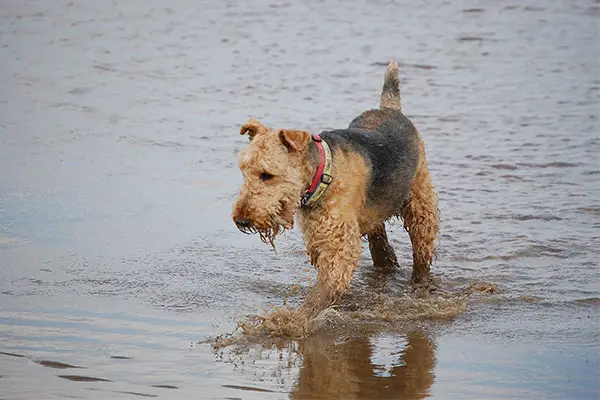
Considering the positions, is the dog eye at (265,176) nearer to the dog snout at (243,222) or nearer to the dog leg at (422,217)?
the dog snout at (243,222)

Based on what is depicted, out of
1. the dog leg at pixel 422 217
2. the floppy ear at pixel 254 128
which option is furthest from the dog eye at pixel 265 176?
the dog leg at pixel 422 217

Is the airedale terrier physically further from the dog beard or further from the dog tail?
the dog tail

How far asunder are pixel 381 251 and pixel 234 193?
2.02 m

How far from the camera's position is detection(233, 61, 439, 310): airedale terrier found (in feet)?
17.6

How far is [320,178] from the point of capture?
5629mm

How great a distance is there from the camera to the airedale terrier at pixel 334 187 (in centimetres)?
535

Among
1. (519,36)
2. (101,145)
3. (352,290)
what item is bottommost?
(352,290)

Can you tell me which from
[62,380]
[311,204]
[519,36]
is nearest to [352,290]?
[311,204]

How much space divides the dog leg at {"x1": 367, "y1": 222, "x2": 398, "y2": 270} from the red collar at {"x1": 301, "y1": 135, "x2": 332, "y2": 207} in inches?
64.1

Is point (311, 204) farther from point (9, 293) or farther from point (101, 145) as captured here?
point (101, 145)

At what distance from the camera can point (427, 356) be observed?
550 centimetres

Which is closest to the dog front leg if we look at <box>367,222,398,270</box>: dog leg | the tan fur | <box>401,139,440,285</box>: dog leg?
the tan fur

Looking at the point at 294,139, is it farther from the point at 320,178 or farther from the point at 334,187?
the point at 334,187

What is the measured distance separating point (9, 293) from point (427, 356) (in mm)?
2786
